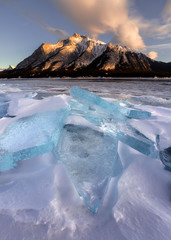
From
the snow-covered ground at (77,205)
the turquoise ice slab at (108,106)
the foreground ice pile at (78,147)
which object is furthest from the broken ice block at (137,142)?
the turquoise ice slab at (108,106)

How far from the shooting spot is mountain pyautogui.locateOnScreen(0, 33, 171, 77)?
391 ft

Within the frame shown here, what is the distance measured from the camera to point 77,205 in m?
0.96

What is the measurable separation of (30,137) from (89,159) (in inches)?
28.8

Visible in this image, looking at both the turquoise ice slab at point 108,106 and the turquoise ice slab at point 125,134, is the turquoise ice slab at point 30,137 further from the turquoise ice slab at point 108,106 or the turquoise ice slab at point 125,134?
the turquoise ice slab at point 108,106

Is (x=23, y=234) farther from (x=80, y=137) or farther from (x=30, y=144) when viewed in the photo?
(x=80, y=137)

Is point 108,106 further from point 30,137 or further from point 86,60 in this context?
point 86,60

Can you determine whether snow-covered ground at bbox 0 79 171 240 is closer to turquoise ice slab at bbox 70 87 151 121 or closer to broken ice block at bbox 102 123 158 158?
broken ice block at bbox 102 123 158 158

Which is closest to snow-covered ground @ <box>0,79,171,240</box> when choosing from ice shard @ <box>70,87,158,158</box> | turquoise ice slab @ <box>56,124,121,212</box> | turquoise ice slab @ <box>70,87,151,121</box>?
turquoise ice slab @ <box>56,124,121,212</box>

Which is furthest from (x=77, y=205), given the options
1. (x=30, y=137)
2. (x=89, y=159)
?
(x=30, y=137)

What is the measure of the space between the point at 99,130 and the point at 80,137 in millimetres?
324

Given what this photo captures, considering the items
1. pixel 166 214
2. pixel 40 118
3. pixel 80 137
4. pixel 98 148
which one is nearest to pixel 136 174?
pixel 166 214

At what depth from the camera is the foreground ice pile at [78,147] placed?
1.13m

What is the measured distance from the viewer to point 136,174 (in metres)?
1.24

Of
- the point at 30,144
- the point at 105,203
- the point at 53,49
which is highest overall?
the point at 53,49
